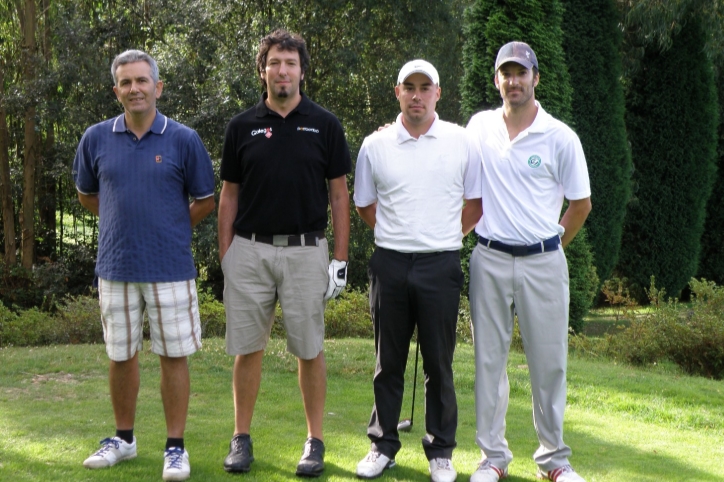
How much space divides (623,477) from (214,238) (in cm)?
960

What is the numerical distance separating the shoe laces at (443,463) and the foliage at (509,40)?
6.49m

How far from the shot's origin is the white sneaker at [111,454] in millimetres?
4254

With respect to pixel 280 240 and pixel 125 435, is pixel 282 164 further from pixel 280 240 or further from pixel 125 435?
pixel 125 435

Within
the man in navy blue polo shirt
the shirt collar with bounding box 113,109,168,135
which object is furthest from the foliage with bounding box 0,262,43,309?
the shirt collar with bounding box 113,109,168,135

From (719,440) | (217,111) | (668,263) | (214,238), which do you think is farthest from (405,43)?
(719,440)

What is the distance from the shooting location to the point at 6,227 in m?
17.7

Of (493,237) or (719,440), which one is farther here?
(719,440)

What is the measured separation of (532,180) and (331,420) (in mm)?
2344

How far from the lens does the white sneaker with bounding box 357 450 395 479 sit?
166 inches

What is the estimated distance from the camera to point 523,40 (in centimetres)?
984

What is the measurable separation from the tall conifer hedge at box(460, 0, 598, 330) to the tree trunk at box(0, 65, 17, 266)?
1122 cm

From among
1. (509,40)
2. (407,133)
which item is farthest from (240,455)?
(509,40)

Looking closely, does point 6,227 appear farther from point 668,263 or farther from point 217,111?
point 668,263

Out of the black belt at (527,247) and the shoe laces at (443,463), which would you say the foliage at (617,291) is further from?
the shoe laces at (443,463)
